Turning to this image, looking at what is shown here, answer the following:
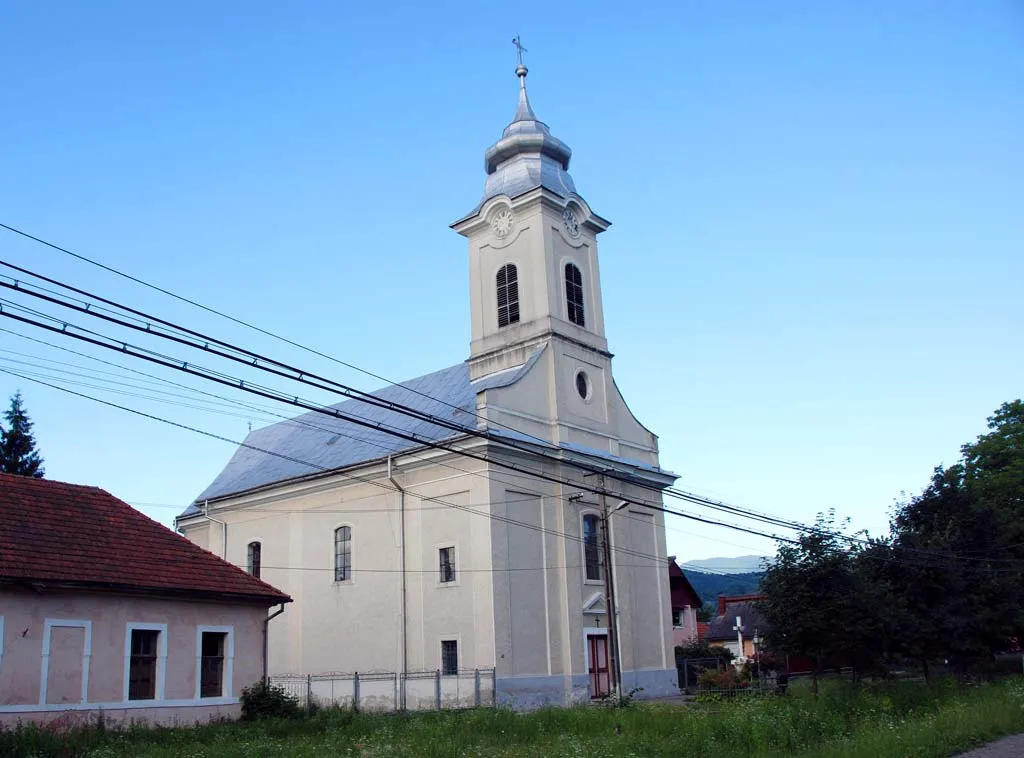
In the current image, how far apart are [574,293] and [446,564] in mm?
11440

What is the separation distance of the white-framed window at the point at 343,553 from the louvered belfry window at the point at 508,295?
30.9 ft

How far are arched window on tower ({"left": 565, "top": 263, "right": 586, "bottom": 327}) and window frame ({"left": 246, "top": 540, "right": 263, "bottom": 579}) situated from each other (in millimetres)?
15220

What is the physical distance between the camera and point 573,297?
3594 cm

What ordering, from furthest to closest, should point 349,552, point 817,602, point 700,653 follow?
point 700,653 → point 349,552 → point 817,602

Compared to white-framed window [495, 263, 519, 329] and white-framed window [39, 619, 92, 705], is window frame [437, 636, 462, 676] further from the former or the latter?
white-framed window [39, 619, 92, 705]

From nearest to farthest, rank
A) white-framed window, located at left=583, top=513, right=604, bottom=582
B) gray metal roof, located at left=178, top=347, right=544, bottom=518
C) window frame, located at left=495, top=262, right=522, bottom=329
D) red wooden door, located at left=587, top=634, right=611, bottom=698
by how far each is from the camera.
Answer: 1. red wooden door, located at left=587, top=634, right=611, bottom=698
2. white-framed window, located at left=583, top=513, right=604, bottom=582
3. gray metal roof, located at left=178, top=347, right=544, bottom=518
4. window frame, located at left=495, top=262, right=522, bottom=329

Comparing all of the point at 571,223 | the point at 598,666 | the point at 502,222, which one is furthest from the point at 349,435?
the point at 598,666

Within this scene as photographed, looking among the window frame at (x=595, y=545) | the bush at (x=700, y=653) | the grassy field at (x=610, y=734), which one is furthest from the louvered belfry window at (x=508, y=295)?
the bush at (x=700, y=653)

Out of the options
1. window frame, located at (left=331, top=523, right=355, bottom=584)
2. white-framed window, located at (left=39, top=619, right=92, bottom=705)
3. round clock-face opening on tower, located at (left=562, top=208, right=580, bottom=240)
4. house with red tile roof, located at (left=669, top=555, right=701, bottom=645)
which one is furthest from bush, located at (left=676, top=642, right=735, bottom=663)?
white-framed window, located at (left=39, top=619, right=92, bottom=705)

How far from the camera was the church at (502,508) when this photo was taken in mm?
30062

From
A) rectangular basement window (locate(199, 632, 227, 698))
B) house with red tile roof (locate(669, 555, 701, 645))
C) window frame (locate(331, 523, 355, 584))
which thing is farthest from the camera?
house with red tile roof (locate(669, 555, 701, 645))

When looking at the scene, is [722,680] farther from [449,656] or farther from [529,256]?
[529,256]

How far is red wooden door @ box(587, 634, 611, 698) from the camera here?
103 feet

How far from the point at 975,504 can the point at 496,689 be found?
1956cm
